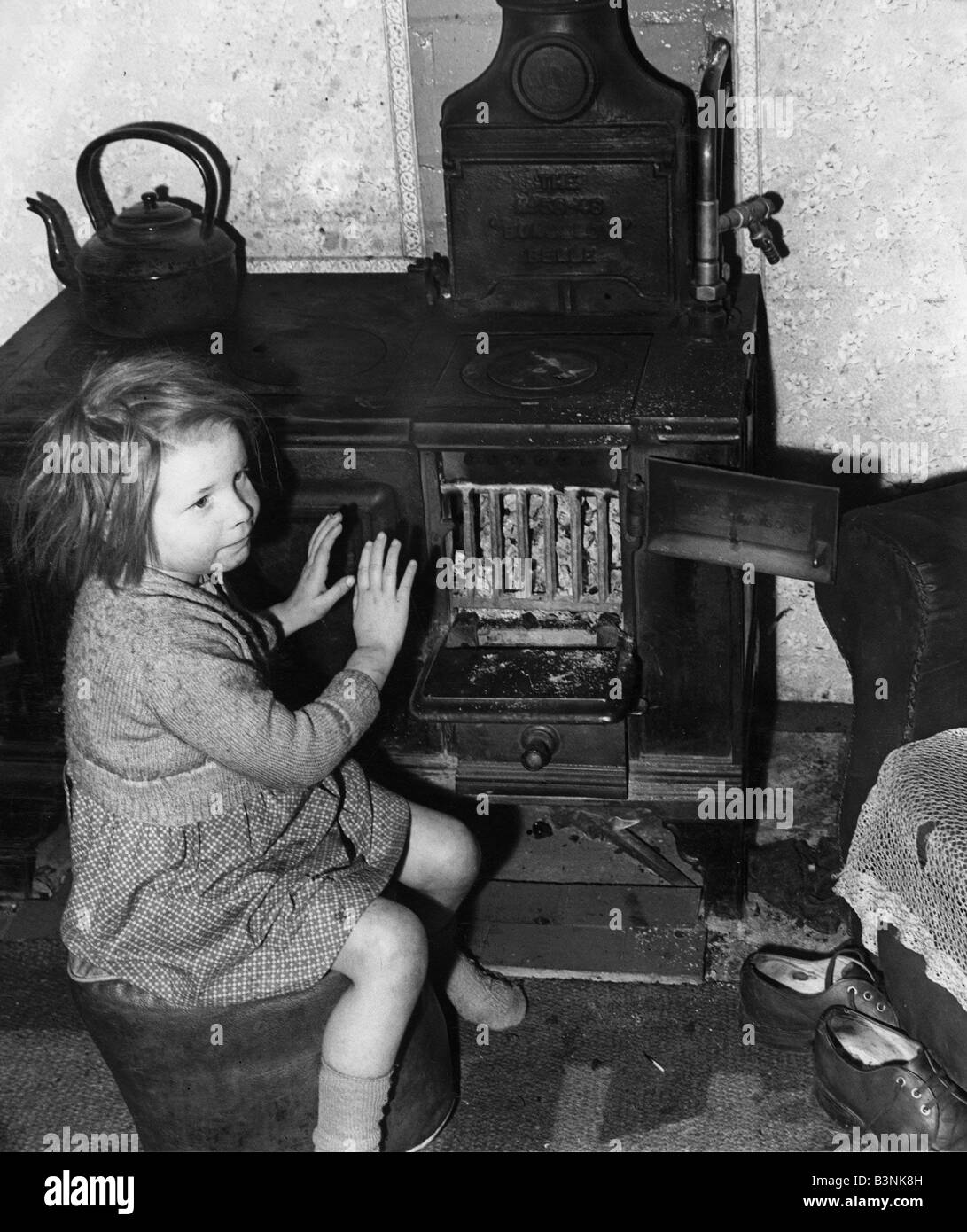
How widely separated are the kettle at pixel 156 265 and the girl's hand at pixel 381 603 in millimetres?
671

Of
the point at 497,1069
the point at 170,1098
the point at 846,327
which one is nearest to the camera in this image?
the point at 170,1098

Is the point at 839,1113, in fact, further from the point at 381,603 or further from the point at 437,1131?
the point at 381,603

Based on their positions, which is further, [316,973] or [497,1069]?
[497,1069]

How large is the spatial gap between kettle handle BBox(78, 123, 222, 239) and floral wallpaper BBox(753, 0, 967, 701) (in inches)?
36.3

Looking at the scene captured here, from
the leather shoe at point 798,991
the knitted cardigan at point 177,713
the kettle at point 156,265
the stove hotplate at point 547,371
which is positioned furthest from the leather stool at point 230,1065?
the kettle at point 156,265

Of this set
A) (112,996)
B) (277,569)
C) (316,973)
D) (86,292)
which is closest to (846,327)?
(277,569)

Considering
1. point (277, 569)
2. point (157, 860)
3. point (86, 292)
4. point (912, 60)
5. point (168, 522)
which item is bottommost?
point (157, 860)

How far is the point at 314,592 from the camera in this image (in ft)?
7.48

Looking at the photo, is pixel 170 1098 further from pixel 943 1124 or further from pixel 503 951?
pixel 943 1124

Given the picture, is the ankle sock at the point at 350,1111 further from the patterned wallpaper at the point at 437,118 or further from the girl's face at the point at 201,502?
the patterned wallpaper at the point at 437,118

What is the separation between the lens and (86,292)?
8.41ft

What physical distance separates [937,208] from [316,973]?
160cm

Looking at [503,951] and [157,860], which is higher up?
[157,860]

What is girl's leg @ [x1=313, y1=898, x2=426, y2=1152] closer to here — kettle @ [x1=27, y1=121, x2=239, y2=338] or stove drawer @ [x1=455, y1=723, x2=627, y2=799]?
stove drawer @ [x1=455, y1=723, x2=627, y2=799]
